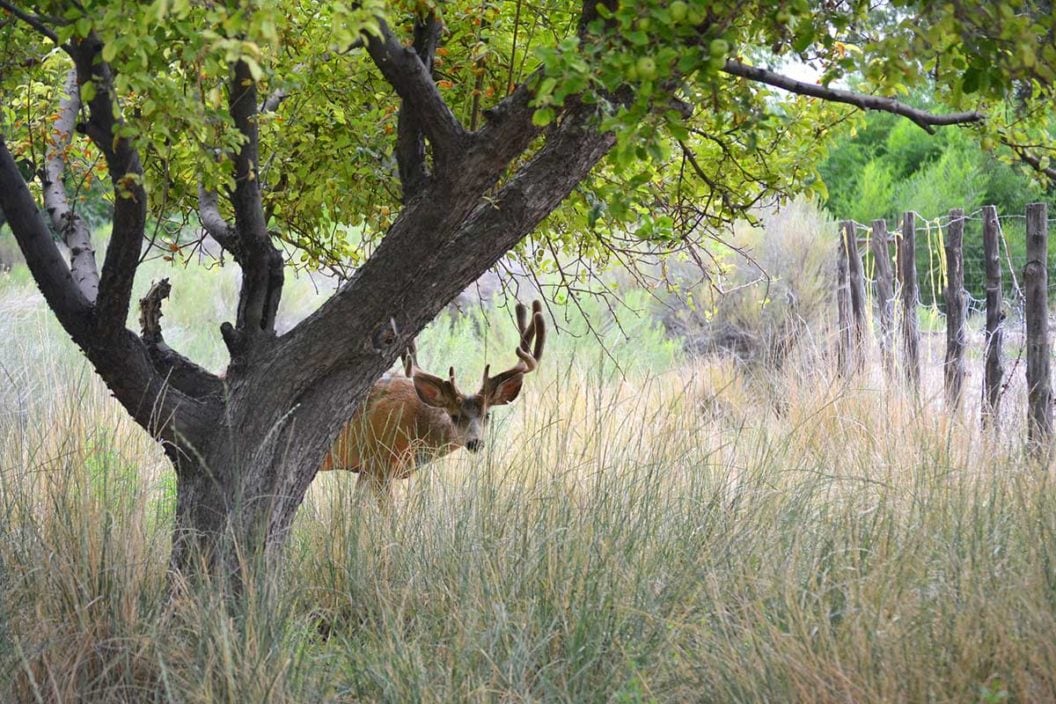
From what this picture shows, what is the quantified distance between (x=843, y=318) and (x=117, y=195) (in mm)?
8133

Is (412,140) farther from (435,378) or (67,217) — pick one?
(67,217)

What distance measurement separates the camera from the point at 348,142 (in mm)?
4723

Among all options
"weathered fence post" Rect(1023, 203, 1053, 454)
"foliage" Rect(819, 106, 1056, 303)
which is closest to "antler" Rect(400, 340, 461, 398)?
"weathered fence post" Rect(1023, 203, 1053, 454)

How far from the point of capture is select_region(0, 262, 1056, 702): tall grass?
11.0ft

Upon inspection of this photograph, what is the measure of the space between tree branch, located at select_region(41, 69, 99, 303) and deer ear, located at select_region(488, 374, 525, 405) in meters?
1.63

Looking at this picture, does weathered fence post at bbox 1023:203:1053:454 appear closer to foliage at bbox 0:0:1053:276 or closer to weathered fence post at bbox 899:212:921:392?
weathered fence post at bbox 899:212:921:392

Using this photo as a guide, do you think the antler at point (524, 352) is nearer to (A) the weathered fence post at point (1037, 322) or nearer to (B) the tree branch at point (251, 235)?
(B) the tree branch at point (251, 235)

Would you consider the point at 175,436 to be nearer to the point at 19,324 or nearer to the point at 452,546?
the point at 452,546

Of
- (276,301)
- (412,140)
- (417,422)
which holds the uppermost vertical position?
(412,140)

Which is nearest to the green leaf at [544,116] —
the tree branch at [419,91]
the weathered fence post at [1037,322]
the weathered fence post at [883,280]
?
the tree branch at [419,91]

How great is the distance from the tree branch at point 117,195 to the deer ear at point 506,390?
161cm

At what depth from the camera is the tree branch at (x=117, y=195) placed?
141 inches

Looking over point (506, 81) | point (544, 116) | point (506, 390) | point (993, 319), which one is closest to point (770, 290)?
point (993, 319)

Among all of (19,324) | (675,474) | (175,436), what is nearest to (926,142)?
(19,324)
